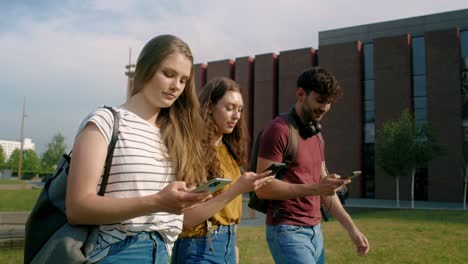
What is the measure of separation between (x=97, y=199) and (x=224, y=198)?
89 cm

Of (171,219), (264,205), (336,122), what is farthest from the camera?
(336,122)

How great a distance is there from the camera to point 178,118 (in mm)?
2275

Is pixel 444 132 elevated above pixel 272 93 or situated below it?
below

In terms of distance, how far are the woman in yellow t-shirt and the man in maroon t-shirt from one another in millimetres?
225

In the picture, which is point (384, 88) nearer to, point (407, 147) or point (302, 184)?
point (407, 147)

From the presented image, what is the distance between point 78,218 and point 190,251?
1.16m

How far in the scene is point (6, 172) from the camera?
317 feet

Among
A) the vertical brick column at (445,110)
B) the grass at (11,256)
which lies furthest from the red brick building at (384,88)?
the grass at (11,256)

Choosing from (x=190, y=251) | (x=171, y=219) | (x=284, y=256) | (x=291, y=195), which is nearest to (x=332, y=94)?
(x=291, y=195)

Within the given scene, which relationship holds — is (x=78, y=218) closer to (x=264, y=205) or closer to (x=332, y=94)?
(x=264, y=205)

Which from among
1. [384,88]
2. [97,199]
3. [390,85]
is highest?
[390,85]

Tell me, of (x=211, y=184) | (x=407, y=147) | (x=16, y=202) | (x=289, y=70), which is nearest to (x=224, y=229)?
(x=211, y=184)

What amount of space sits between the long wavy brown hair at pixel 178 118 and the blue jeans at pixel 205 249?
0.58m

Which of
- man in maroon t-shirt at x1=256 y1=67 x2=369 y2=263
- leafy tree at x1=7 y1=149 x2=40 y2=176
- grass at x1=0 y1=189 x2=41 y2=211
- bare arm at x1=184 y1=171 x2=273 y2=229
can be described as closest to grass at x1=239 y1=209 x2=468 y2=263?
man in maroon t-shirt at x1=256 y1=67 x2=369 y2=263
